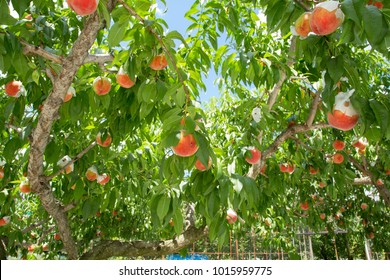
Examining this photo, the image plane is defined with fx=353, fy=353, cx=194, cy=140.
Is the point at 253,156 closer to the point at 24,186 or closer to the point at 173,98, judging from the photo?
the point at 173,98

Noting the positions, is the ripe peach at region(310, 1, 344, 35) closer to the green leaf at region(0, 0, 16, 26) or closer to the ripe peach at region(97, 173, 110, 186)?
the green leaf at region(0, 0, 16, 26)

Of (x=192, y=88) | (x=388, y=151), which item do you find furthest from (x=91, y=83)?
(x=388, y=151)

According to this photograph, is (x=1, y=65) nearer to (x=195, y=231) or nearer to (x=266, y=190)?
(x=266, y=190)

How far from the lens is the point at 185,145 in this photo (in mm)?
1020

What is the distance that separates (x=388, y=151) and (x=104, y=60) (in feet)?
7.31

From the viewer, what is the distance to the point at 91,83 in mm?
1724

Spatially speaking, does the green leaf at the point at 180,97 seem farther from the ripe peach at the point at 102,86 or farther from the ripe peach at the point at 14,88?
the ripe peach at the point at 14,88

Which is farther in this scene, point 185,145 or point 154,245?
point 154,245

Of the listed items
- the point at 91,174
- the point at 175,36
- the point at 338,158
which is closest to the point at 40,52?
the point at 175,36

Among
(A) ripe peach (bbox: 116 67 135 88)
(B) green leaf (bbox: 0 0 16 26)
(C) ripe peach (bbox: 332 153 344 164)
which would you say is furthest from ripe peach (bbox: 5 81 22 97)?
(C) ripe peach (bbox: 332 153 344 164)

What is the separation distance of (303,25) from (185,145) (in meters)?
0.54

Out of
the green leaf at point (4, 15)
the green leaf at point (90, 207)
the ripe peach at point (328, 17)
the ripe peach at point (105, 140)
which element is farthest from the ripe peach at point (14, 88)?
the ripe peach at point (328, 17)

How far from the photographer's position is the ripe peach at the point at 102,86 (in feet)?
5.07

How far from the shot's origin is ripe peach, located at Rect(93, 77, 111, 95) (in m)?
1.54
